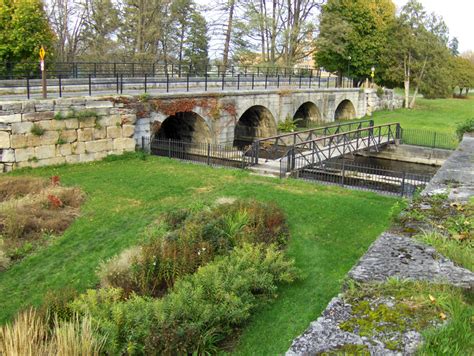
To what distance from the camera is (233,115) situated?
25438mm

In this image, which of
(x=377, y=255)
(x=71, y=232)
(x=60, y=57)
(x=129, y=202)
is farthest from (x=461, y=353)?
(x=60, y=57)

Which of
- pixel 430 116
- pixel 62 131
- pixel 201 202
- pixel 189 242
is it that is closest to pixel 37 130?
pixel 62 131

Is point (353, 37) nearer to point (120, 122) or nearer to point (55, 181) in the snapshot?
point (120, 122)

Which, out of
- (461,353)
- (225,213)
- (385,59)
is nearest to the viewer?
(461,353)

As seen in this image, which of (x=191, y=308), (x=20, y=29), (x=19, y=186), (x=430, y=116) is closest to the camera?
(x=191, y=308)

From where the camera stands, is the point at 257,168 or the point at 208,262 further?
the point at 257,168

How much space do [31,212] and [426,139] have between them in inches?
967

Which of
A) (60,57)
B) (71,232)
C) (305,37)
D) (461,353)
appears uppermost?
(305,37)

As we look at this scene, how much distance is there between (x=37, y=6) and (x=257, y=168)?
589 inches

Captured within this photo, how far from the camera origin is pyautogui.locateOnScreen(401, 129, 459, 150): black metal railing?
1098 inches

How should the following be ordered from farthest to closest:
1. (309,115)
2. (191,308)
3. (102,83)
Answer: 1. (309,115)
2. (102,83)
3. (191,308)

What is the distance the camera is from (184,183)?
15.1 m

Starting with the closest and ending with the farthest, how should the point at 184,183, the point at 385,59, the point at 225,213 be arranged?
the point at 225,213 < the point at 184,183 < the point at 385,59

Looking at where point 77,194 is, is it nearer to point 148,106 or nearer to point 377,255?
point 148,106
